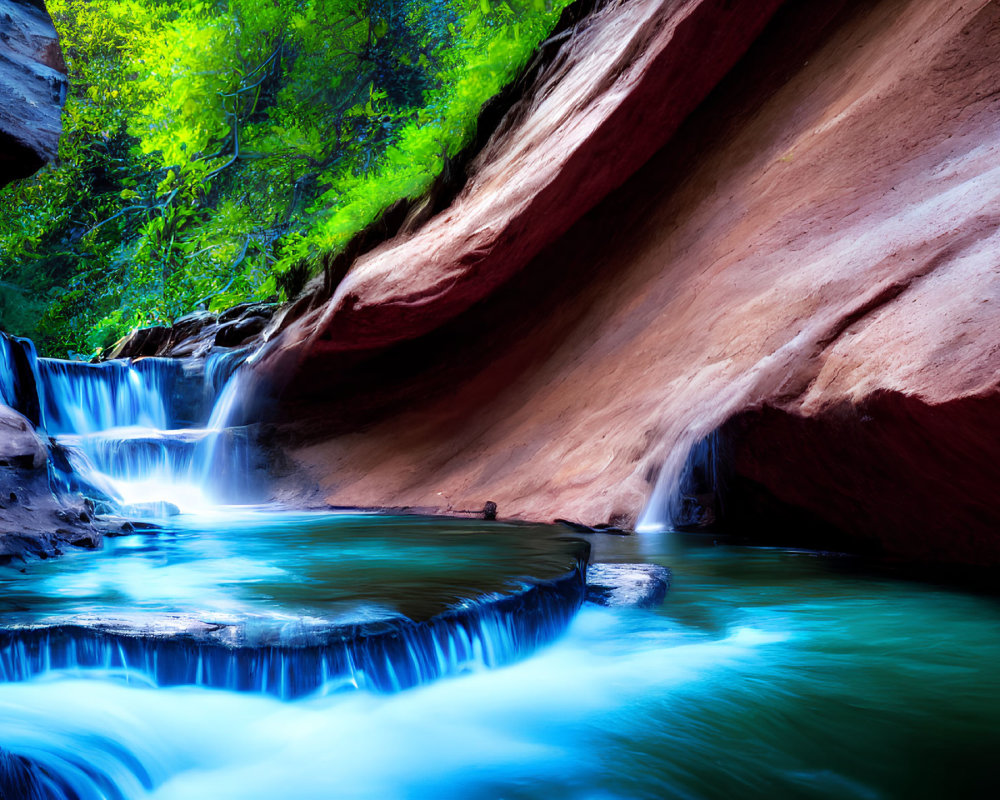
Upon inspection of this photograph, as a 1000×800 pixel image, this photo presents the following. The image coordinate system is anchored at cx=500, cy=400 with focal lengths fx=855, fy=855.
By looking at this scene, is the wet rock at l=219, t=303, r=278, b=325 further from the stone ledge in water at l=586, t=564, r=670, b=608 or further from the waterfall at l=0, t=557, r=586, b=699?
the waterfall at l=0, t=557, r=586, b=699

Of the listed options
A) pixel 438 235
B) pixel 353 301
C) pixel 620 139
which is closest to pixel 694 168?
pixel 620 139

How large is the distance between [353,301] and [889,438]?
6.48 meters

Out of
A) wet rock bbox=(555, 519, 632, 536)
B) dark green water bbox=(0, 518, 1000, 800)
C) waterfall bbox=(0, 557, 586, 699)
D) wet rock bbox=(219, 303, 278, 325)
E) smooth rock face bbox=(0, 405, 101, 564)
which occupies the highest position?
wet rock bbox=(219, 303, 278, 325)

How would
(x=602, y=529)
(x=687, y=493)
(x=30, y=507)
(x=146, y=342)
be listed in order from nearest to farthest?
(x=30, y=507) < (x=687, y=493) < (x=602, y=529) < (x=146, y=342)

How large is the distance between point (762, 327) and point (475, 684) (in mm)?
4339

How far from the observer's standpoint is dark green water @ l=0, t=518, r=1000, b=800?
7.60ft

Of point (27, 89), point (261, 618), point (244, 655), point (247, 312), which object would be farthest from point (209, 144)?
point (244, 655)

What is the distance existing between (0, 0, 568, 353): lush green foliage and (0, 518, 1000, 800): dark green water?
10460 millimetres

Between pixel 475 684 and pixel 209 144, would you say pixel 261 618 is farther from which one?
pixel 209 144

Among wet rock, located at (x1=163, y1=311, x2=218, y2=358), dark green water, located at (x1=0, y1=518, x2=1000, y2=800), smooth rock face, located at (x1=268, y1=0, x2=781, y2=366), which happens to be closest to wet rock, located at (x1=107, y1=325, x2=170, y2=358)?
wet rock, located at (x1=163, y1=311, x2=218, y2=358)

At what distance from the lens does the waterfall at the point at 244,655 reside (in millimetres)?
2676

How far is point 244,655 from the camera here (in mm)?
2689

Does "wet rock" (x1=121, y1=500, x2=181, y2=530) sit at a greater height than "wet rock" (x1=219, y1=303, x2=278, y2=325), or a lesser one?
lesser

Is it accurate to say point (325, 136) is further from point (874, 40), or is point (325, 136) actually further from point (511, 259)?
point (874, 40)
